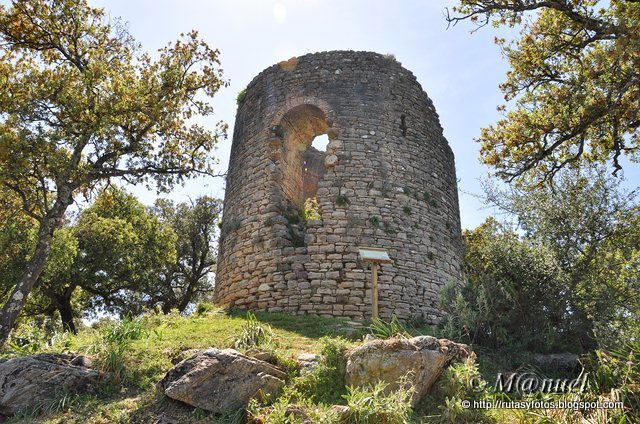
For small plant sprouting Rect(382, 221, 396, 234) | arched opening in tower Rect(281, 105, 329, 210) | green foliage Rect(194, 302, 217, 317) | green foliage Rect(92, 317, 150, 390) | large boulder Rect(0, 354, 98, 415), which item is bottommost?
large boulder Rect(0, 354, 98, 415)

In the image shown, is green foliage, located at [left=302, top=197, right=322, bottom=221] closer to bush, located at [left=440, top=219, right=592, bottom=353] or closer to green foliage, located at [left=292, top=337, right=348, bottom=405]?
bush, located at [left=440, top=219, right=592, bottom=353]

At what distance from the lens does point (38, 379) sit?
250 inches

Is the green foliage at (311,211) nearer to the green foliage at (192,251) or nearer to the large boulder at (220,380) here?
the large boulder at (220,380)

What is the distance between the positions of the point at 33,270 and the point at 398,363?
22.7ft

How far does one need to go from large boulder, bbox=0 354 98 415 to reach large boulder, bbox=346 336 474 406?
11.2ft

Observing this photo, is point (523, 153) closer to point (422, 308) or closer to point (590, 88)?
point (590, 88)

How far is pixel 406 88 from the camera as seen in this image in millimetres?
12773

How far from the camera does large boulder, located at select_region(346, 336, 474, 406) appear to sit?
5.95 meters

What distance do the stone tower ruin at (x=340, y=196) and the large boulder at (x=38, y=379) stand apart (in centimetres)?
430

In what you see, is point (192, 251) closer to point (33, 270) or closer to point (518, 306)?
point (33, 270)

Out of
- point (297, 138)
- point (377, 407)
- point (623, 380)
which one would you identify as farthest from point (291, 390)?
point (297, 138)

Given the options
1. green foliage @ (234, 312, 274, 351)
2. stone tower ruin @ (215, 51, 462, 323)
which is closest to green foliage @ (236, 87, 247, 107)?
stone tower ruin @ (215, 51, 462, 323)

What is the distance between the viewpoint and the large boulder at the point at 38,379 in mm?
6113

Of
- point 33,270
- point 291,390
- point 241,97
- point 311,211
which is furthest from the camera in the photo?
point 241,97
